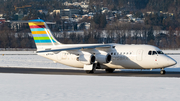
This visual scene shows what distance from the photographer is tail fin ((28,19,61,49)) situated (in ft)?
118

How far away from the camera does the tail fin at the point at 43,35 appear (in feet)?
118

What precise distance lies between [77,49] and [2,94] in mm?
14419

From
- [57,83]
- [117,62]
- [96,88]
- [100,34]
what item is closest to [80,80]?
[57,83]

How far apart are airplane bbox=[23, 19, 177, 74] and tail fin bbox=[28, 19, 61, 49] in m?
0.71

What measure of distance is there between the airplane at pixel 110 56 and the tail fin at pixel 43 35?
2.33 ft

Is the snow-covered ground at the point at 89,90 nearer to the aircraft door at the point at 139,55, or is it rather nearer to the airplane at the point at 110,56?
the airplane at the point at 110,56

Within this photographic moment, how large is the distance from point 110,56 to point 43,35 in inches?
299

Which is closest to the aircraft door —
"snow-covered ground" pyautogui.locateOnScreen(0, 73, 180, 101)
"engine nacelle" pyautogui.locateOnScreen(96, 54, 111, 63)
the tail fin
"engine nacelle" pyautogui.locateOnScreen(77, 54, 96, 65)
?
"engine nacelle" pyautogui.locateOnScreen(96, 54, 111, 63)

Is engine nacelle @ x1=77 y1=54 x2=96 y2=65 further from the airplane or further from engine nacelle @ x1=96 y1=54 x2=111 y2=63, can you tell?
engine nacelle @ x1=96 y1=54 x2=111 y2=63

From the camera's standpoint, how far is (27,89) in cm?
2134

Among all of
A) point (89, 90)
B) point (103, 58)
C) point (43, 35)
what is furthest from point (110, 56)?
point (89, 90)

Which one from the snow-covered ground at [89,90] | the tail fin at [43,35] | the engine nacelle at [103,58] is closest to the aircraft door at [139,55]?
the engine nacelle at [103,58]

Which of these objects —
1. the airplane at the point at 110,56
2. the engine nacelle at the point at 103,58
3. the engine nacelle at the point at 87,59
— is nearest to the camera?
the airplane at the point at 110,56

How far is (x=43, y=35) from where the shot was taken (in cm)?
3606
